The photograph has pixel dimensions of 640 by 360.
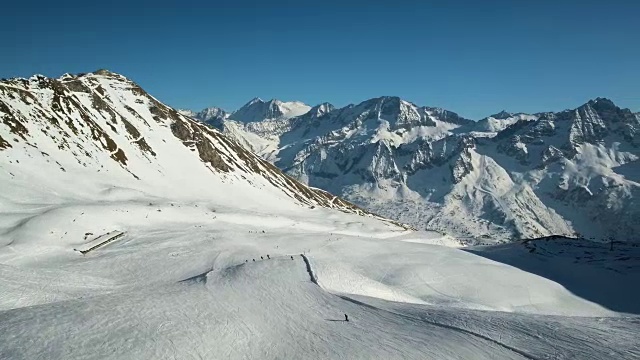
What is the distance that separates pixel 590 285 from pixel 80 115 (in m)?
108

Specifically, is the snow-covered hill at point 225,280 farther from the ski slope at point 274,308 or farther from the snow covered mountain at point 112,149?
the snow covered mountain at point 112,149

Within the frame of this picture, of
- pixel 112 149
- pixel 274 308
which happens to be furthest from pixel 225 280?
pixel 112 149

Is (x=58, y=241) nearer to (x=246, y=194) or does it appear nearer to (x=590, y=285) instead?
(x=590, y=285)

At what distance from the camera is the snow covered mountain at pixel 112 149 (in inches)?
2857

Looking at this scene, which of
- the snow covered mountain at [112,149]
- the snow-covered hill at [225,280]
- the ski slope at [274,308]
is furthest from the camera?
the snow covered mountain at [112,149]

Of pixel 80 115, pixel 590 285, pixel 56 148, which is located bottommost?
pixel 590 285

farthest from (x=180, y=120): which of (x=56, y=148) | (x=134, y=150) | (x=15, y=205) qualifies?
(x=15, y=205)

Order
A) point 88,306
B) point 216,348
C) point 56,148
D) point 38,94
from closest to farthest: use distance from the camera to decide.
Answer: point 216,348, point 88,306, point 56,148, point 38,94

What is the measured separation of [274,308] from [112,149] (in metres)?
92.3

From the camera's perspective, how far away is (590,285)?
1815 inches

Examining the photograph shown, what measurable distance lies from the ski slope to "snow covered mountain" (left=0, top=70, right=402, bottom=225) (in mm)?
32936

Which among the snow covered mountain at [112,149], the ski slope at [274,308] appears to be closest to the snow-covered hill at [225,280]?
the ski slope at [274,308]

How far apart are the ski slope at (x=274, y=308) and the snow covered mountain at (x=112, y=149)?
108ft

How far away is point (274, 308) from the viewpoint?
814 inches
